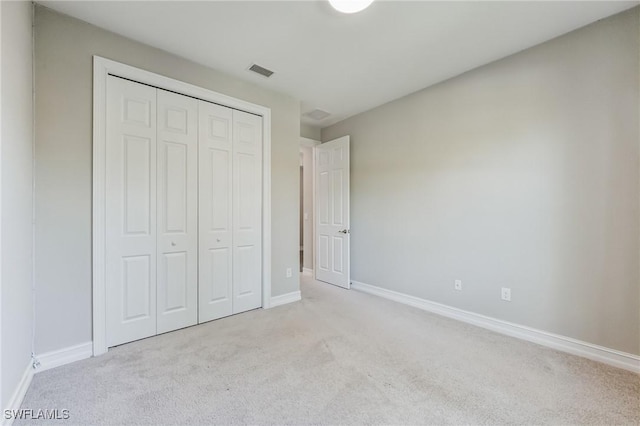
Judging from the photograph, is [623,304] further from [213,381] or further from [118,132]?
[118,132]

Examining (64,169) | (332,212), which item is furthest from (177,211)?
(332,212)

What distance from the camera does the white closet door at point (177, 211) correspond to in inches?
97.0

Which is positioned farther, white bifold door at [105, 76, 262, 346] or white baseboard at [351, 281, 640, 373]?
white bifold door at [105, 76, 262, 346]

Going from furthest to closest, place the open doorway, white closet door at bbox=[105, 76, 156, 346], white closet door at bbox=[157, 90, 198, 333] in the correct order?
the open doorway < white closet door at bbox=[157, 90, 198, 333] < white closet door at bbox=[105, 76, 156, 346]

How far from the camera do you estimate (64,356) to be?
6.51ft

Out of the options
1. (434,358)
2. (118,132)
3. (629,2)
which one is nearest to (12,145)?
(118,132)

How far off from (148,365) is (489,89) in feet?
12.4

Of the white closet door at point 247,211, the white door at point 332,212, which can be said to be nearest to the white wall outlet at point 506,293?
the white door at point 332,212

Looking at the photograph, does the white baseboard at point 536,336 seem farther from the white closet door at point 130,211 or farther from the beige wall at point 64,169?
the beige wall at point 64,169

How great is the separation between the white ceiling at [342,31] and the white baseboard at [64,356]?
248 cm

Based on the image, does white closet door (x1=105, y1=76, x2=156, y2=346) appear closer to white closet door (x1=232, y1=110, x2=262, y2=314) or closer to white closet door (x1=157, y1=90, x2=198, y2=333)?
white closet door (x1=157, y1=90, x2=198, y2=333)

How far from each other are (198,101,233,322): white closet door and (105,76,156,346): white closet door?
43 centimetres

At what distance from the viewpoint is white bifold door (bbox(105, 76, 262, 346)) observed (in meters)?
2.25

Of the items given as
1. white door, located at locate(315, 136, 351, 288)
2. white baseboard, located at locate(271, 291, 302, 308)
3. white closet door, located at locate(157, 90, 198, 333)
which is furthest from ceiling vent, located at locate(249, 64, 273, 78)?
white baseboard, located at locate(271, 291, 302, 308)
